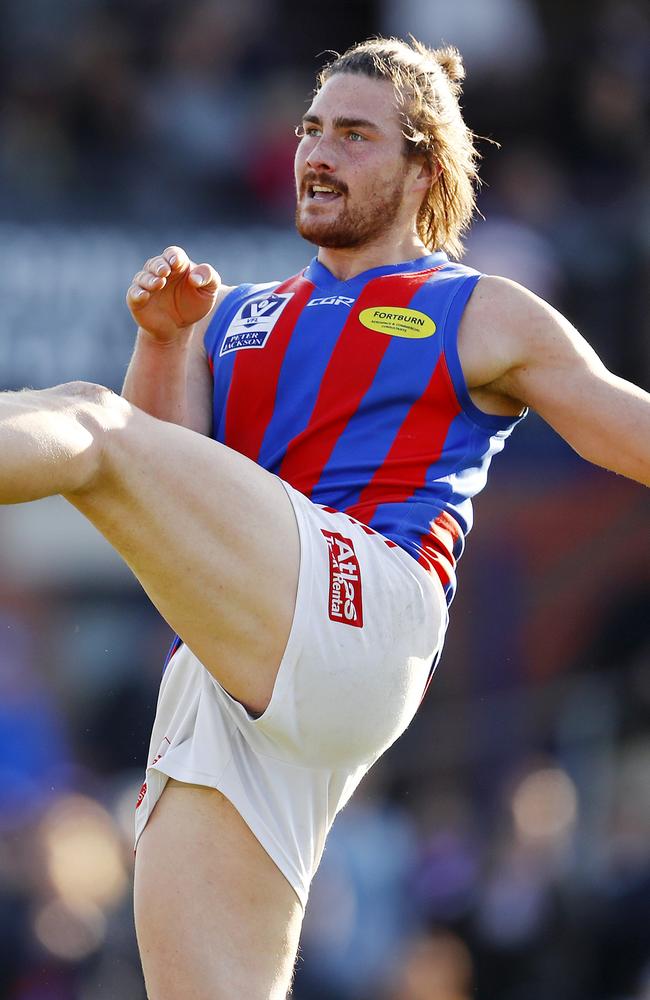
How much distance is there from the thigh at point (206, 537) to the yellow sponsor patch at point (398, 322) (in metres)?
0.64

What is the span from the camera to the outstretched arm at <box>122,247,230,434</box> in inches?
152

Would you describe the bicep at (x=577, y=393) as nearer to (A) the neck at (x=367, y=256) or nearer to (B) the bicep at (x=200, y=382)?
(A) the neck at (x=367, y=256)

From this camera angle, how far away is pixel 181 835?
368cm

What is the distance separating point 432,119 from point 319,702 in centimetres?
170

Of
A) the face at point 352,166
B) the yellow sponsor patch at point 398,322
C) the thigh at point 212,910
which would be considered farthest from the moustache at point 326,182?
the thigh at point 212,910

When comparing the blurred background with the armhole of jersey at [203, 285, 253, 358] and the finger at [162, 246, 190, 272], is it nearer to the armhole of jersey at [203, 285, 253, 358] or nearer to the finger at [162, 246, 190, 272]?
the armhole of jersey at [203, 285, 253, 358]

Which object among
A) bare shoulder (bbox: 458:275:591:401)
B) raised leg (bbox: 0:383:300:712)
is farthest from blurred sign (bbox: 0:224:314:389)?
raised leg (bbox: 0:383:300:712)

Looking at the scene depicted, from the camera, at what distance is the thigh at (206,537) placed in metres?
3.31

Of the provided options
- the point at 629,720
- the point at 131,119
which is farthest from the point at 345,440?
the point at 131,119

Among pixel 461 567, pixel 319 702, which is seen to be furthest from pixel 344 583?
pixel 461 567

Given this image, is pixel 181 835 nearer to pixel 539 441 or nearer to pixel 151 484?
pixel 151 484

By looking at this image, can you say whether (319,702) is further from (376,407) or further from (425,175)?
(425,175)

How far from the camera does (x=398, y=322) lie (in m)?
4.03

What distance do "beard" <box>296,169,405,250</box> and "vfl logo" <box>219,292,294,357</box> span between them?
176 millimetres
